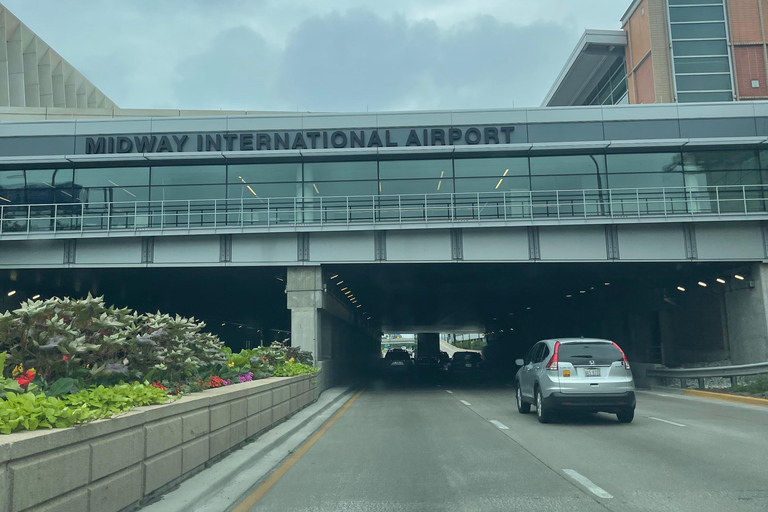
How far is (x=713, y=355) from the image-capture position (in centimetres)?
2944

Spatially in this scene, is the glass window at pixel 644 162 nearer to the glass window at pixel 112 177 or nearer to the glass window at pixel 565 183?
the glass window at pixel 565 183

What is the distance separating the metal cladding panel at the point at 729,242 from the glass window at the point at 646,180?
2.75 meters

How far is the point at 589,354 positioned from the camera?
13836 mm

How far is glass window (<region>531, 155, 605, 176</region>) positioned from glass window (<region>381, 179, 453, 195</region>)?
151 inches

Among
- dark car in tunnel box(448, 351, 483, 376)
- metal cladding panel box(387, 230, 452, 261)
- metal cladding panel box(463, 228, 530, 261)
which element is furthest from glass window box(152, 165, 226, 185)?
dark car in tunnel box(448, 351, 483, 376)

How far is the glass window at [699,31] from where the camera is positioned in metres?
43.7

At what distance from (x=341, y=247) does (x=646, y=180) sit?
13318 mm

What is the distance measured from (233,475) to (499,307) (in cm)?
4549

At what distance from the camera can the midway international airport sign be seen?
2869 cm

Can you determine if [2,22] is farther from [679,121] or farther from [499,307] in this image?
[679,121]

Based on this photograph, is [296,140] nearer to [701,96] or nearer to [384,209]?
[384,209]

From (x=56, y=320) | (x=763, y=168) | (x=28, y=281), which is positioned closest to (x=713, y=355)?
(x=763, y=168)

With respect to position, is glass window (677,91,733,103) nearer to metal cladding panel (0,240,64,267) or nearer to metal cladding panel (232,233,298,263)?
metal cladding panel (232,233,298,263)

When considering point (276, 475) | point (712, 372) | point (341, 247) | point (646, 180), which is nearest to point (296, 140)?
point (341, 247)
